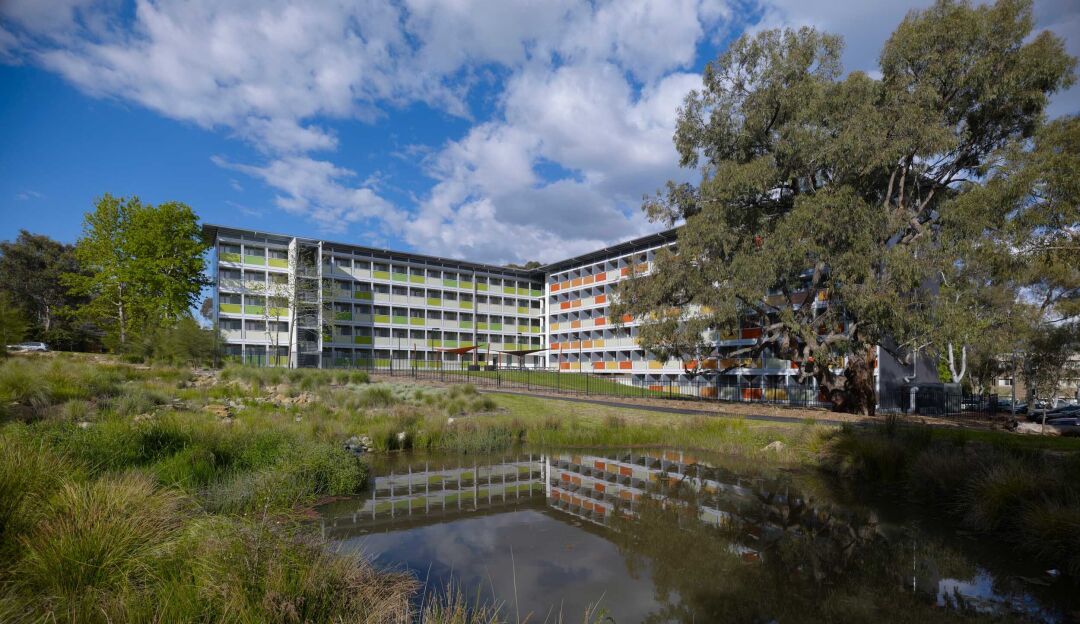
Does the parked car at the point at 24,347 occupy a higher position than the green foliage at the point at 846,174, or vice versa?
the green foliage at the point at 846,174

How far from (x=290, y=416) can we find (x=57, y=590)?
14106 millimetres

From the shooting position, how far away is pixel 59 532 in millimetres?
4789

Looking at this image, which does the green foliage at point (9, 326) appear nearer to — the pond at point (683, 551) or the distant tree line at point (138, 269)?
the distant tree line at point (138, 269)

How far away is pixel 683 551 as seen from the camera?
780 cm

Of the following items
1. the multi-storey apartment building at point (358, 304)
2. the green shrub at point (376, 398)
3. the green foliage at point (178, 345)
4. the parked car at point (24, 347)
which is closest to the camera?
the green shrub at point (376, 398)

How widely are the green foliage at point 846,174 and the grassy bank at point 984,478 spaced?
9139 millimetres

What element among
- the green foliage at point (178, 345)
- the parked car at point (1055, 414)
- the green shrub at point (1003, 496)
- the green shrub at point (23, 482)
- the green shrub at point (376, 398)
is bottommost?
the parked car at point (1055, 414)

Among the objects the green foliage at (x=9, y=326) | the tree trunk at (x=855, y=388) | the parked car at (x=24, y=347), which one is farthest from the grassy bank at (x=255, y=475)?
the parked car at (x=24, y=347)

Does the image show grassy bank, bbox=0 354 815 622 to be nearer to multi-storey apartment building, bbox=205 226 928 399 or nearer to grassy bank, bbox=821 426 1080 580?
grassy bank, bbox=821 426 1080 580

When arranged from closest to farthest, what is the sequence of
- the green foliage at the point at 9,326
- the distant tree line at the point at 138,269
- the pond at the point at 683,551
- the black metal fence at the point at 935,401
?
1. the pond at the point at 683,551
2. the green foliage at the point at 9,326
3. the black metal fence at the point at 935,401
4. the distant tree line at the point at 138,269

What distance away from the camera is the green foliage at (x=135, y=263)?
140ft

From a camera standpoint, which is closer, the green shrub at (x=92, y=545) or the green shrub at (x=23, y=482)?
the green shrub at (x=92, y=545)

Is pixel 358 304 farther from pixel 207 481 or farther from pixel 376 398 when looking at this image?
pixel 207 481

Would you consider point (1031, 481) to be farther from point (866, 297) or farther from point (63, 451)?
point (63, 451)
